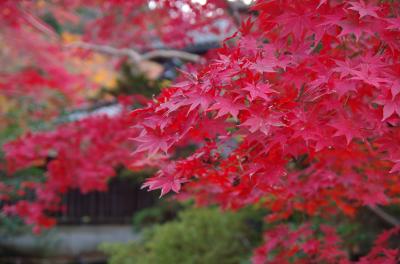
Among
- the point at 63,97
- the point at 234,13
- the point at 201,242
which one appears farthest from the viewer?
the point at 63,97

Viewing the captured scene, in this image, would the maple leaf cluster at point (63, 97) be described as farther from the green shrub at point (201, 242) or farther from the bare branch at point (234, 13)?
the green shrub at point (201, 242)

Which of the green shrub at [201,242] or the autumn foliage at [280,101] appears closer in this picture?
the autumn foliage at [280,101]

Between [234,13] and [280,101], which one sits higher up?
[234,13]

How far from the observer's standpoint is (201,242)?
5539 millimetres

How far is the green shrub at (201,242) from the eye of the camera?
17.9 feet

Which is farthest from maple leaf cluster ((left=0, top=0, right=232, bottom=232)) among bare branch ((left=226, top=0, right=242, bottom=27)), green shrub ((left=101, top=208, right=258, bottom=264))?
green shrub ((left=101, top=208, right=258, bottom=264))

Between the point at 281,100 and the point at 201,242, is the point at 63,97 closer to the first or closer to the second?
the point at 201,242

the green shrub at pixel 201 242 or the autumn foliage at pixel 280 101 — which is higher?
the autumn foliage at pixel 280 101

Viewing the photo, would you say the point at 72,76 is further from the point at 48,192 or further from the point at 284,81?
the point at 284,81

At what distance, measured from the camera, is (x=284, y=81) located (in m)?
2.49

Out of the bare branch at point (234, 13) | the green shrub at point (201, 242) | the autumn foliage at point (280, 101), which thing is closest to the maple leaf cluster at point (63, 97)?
the bare branch at point (234, 13)

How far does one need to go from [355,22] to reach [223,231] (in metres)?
3.97

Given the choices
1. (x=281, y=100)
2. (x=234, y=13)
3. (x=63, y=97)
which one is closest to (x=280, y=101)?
(x=281, y=100)

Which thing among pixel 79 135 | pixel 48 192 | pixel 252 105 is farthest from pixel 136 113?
pixel 48 192
